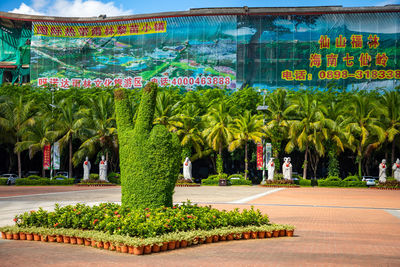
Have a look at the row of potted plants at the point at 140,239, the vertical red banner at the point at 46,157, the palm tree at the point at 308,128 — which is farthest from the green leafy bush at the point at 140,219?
the vertical red banner at the point at 46,157

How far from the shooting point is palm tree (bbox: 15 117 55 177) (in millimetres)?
37656

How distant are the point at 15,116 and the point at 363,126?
28.6m

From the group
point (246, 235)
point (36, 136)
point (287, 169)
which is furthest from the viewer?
point (36, 136)

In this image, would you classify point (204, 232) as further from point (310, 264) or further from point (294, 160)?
point (294, 160)

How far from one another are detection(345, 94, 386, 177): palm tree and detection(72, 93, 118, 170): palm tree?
1890 centimetres

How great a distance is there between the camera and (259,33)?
51.6 meters

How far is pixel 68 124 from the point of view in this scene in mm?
39125

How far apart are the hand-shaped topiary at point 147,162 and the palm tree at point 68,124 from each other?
2820 cm

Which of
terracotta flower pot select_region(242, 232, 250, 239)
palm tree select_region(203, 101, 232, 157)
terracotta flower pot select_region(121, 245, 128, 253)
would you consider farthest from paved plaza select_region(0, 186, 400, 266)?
palm tree select_region(203, 101, 232, 157)

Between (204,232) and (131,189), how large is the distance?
6.82 ft

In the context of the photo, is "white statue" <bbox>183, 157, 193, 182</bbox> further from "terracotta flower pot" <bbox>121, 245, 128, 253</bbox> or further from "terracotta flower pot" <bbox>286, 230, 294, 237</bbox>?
"terracotta flower pot" <bbox>121, 245, 128, 253</bbox>

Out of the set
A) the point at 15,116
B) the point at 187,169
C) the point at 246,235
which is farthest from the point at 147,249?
the point at 15,116

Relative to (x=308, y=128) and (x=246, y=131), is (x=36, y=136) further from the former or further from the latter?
(x=308, y=128)

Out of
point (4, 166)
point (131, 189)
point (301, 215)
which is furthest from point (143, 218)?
point (4, 166)
